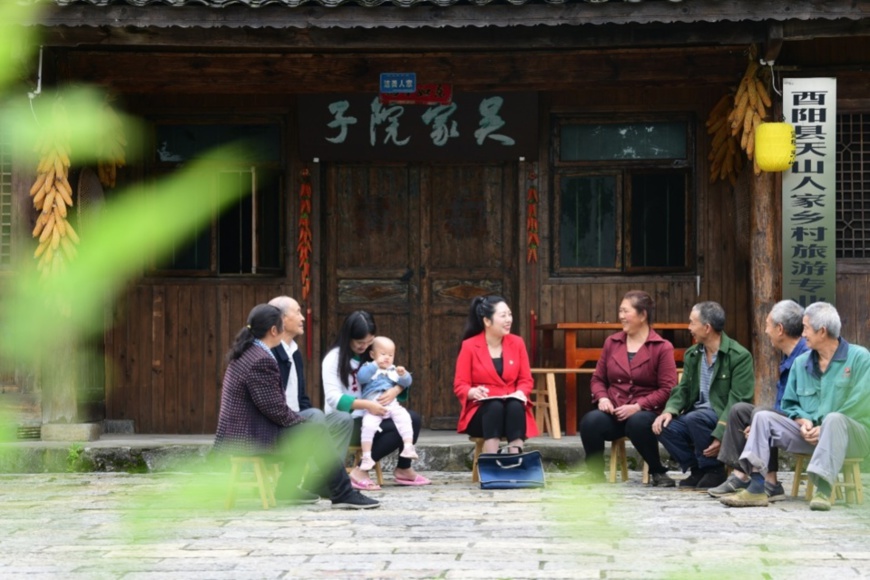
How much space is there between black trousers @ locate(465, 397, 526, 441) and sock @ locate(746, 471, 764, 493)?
1.58 m

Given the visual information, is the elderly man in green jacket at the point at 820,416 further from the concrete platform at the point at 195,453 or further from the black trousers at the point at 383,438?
the black trousers at the point at 383,438

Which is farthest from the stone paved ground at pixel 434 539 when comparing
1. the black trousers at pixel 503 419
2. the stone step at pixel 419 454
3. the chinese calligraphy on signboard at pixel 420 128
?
the chinese calligraphy on signboard at pixel 420 128

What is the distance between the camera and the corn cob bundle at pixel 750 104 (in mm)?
9344

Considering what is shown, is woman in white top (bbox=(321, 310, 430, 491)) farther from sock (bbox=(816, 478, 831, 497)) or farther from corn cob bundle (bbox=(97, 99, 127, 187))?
corn cob bundle (bbox=(97, 99, 127, 187))

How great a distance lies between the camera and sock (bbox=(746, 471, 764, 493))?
25.3ft

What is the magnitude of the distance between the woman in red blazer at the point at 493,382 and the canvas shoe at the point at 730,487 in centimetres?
125

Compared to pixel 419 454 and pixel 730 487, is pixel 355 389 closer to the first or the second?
pixel 419 454

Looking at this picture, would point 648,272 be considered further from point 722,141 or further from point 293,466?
point 293,466

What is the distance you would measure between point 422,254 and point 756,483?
3944 mm

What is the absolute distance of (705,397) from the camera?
28.2 ft

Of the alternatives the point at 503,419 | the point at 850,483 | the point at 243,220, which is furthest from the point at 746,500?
the point at 243,220

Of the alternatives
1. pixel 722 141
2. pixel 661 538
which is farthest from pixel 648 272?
pixel 661 538

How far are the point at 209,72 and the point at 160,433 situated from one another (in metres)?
2.95

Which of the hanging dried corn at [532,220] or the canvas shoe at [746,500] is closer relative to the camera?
the canvas shoe at [746,500]
